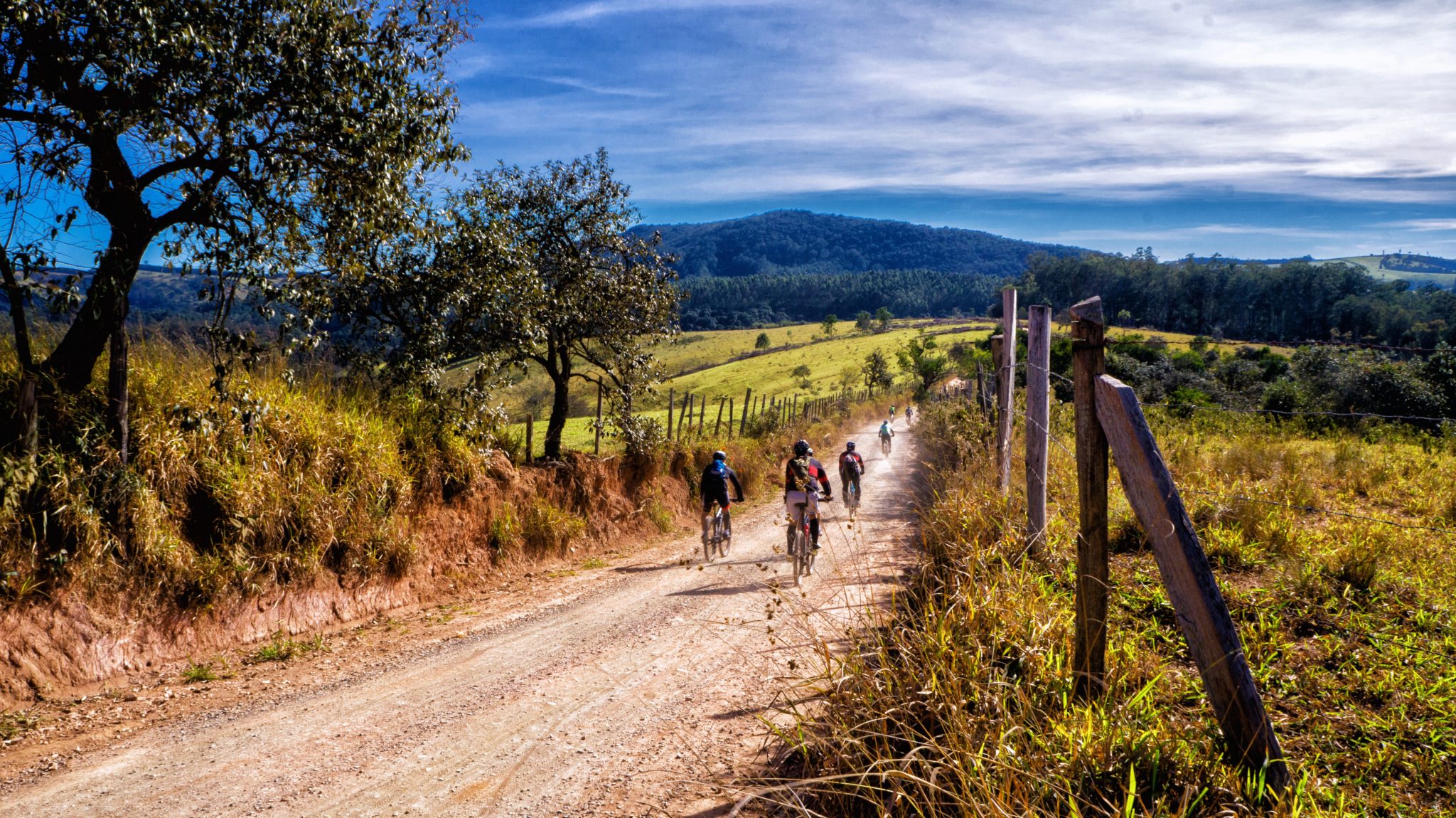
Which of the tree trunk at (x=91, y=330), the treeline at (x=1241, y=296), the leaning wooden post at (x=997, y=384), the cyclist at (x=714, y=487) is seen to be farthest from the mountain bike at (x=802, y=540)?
the treeline at (x=1241, y=296)

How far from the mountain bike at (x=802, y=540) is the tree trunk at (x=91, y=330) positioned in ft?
26.5

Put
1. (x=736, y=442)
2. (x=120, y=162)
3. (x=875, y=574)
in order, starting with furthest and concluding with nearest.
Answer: (x=736, y=442)
(x=875, y=574)
(x=120, y=162)

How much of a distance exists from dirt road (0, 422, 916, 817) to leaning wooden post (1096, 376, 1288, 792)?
185cm

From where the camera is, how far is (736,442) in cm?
2155

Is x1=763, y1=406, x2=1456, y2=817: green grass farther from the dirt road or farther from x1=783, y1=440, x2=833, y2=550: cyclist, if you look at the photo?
x1=783, y1=440, x2=833, y2=550: cyclist

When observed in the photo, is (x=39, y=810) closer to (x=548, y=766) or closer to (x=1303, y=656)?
(x=548, y=766)

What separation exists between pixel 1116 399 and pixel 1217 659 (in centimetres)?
110

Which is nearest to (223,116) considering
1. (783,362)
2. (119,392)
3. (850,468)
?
(119,392)

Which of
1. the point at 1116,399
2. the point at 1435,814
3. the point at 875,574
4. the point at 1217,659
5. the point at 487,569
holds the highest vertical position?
the point at 1116,399

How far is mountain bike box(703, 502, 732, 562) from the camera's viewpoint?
42.2ft

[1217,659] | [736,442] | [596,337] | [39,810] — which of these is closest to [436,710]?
[39,810]

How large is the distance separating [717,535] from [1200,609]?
1048cm

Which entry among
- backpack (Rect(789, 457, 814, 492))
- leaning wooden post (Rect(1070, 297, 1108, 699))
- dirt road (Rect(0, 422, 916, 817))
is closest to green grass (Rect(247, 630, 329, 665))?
dirt road (Rect(0, 422, 916, 817))

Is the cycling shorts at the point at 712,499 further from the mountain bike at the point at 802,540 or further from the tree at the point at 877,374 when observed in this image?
the tree at the point at 877,374
